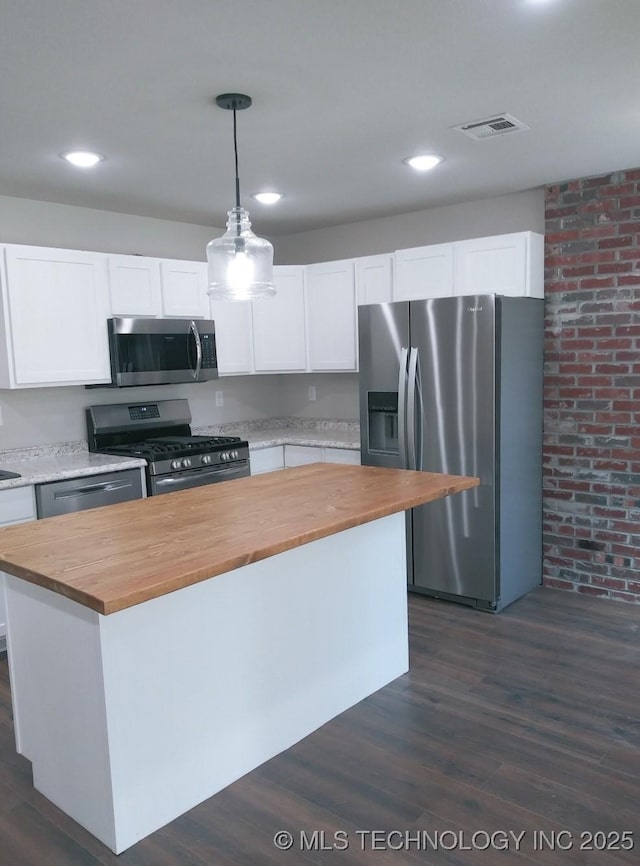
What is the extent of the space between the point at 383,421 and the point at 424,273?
967 mm

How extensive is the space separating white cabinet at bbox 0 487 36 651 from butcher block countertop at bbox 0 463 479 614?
3.23ft

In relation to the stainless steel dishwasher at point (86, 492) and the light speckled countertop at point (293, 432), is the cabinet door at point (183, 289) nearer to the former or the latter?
the light speckled countertop at point (293, 432)

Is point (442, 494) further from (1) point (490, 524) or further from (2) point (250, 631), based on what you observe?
(1) point (490, 524)

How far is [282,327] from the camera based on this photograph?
4973 millimetres

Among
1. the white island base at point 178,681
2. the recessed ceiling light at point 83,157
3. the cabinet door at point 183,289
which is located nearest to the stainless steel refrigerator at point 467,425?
the cabinet door at point 183,289

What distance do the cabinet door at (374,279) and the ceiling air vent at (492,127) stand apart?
4.79 feet

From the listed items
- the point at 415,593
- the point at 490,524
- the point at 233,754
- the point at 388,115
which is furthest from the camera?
the point at 415,593

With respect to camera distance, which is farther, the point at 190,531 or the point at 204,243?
the point at 204,243

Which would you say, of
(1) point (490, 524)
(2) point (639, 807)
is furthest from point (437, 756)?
(1) point (490, 524)

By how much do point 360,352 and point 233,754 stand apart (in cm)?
258

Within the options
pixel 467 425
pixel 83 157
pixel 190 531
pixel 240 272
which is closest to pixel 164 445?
pixel 83 157

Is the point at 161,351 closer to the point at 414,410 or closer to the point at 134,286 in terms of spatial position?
the point at 134,286

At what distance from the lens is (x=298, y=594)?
8.55ft

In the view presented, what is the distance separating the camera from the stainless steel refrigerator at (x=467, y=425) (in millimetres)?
3750
